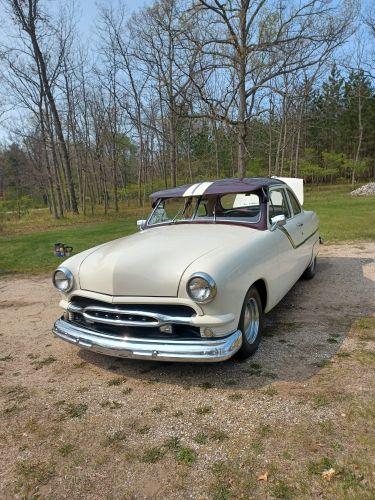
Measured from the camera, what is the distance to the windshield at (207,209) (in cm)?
461

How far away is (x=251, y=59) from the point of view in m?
14.4

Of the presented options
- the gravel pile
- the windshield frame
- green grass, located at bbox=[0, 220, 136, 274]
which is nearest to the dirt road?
the windshield frame

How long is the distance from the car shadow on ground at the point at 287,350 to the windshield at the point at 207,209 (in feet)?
4.36

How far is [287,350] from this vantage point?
12.3 ft

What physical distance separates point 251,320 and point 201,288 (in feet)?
2.95

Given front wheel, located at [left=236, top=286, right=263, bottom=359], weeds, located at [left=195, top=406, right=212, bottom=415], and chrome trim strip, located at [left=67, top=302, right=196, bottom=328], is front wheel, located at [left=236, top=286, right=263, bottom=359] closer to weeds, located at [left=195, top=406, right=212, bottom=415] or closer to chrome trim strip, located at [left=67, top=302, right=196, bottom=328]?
chrome trim strip, located at [left=67, top=302, right=196, bottom=328]

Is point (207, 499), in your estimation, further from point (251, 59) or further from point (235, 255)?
point (251, 59)

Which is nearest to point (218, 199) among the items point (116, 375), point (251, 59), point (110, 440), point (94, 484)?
point (116, 375)

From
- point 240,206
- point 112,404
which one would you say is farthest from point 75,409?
point 240,206

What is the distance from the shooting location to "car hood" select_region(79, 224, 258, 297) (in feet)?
10.4

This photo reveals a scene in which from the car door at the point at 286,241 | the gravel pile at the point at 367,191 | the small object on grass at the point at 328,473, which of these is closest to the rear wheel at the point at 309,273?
the car door at the point at 286,241

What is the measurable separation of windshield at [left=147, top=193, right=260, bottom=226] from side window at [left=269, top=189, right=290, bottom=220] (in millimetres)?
165

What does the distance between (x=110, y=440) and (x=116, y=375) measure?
2.96 feet

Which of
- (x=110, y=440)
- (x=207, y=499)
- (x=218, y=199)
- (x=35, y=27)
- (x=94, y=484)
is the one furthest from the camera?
(x=35, y=27)
